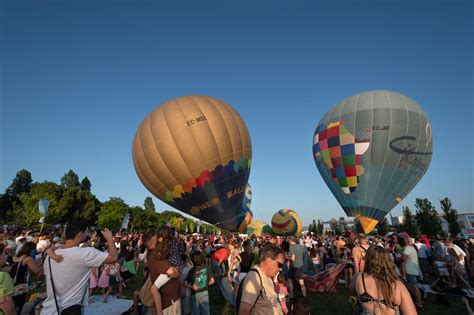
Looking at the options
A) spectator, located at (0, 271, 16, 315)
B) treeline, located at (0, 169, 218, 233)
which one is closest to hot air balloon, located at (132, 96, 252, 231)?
spectator, located at (0, 271, 16, 315)

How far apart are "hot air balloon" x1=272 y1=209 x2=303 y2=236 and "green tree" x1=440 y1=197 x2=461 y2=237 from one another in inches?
925

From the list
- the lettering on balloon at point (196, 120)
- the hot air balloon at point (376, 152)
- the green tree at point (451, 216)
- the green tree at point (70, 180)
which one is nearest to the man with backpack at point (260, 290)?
the lettering on balloon at point (196, 120)

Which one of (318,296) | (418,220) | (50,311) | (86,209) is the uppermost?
(86,209)

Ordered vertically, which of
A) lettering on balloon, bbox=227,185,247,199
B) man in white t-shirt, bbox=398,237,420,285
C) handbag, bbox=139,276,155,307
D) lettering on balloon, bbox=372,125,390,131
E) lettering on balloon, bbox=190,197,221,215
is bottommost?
handbag, bbox=139,276,155,307

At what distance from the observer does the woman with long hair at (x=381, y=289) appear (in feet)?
10.2

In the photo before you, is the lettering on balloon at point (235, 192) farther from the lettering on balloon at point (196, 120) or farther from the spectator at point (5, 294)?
the spectator at point (5, 294)

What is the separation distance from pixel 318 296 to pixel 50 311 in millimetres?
8659

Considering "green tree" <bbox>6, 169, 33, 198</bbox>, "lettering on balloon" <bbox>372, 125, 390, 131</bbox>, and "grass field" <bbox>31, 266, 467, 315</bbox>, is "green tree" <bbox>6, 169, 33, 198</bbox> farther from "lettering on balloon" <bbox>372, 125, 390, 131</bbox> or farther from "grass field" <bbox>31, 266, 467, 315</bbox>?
"lettering on balloon" <bbox>372, 125, 390, 131</bbox>

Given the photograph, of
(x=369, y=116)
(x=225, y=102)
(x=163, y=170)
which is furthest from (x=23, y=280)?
(x=369, y=116)

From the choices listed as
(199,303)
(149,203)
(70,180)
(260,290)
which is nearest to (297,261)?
(199,303)

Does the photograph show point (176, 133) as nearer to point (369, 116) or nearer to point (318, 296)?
point (318, 296)

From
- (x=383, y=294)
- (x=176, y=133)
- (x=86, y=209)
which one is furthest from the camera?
(x=86, y=209)

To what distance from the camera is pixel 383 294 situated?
125 inches

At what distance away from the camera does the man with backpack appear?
308cm
